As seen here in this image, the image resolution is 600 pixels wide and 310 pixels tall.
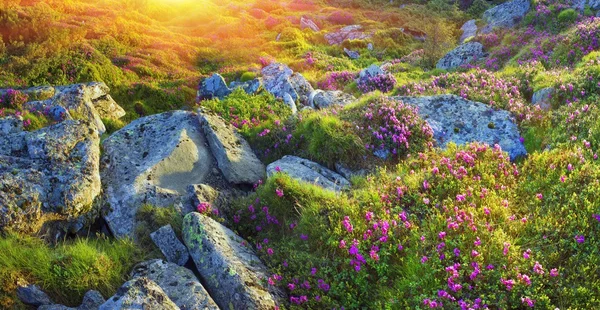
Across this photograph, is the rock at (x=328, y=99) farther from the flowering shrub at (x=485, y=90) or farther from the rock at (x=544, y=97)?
the rock at (x=544, y=97)

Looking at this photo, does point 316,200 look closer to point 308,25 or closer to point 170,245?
point 170,245

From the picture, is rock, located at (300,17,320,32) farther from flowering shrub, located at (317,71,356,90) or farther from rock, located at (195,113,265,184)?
rock, located at (195,113,265,184)

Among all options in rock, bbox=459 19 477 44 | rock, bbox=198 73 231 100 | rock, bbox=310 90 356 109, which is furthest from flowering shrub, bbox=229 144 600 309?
rock, bbox=459 19 477 44

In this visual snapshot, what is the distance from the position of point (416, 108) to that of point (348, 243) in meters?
5.87

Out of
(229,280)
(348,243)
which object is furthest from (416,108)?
(229,280)

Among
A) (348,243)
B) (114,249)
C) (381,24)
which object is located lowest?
(114,249)

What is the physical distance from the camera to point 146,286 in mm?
5828

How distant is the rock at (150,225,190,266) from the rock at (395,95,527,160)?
705 centimetres

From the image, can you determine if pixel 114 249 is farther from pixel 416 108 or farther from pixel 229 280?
pixel 416 108

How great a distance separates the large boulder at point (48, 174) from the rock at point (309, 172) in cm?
401

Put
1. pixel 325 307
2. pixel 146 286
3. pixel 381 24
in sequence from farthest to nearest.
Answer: pixel 381 24
pixel 325 307
pixel 146 286

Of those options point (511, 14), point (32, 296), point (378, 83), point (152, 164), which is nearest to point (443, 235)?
point (32, 296)

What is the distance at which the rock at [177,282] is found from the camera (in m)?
6.30

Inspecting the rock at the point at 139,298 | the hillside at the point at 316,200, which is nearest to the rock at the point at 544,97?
the hillside at the point at 316,200
